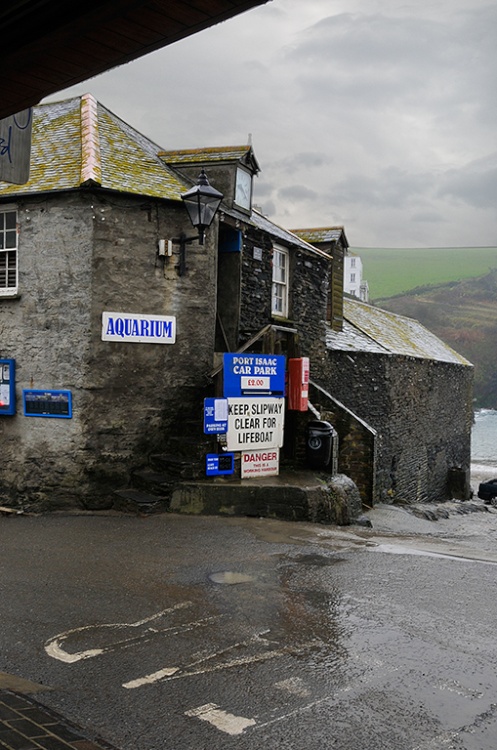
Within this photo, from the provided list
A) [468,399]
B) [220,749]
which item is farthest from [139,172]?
Result: [468,399]

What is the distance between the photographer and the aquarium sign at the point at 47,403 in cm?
1111

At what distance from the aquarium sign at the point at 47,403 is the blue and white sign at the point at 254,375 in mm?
2675

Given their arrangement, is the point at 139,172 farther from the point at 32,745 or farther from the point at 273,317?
the point at 32,745

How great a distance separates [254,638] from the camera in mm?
5664

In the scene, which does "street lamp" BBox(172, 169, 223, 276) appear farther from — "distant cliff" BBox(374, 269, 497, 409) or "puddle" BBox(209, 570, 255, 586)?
"distant cliff" BBox(374, 269, 497, 409)

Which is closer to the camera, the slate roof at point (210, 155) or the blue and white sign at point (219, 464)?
the blue and white sign at point (219, 464)

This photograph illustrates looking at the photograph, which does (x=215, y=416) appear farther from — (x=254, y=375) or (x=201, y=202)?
(x=201, y=202)

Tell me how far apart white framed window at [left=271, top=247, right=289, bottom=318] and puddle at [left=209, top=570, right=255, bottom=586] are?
8780mm

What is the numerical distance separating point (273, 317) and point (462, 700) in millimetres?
11410

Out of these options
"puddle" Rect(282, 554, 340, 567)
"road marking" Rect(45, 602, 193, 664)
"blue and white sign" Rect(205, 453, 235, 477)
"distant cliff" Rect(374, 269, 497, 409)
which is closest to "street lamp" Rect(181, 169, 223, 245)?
"blue and white sign" Rect(205, 453, 235, 477)

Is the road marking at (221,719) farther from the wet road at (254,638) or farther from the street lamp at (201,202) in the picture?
the street lamp at (201,202)

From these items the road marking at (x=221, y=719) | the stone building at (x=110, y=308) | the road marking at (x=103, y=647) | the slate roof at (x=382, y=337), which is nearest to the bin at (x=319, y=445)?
the stone building at (x=110, y=308)

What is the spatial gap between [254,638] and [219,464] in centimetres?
583

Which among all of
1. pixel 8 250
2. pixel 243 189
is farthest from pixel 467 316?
pixel 8 250
